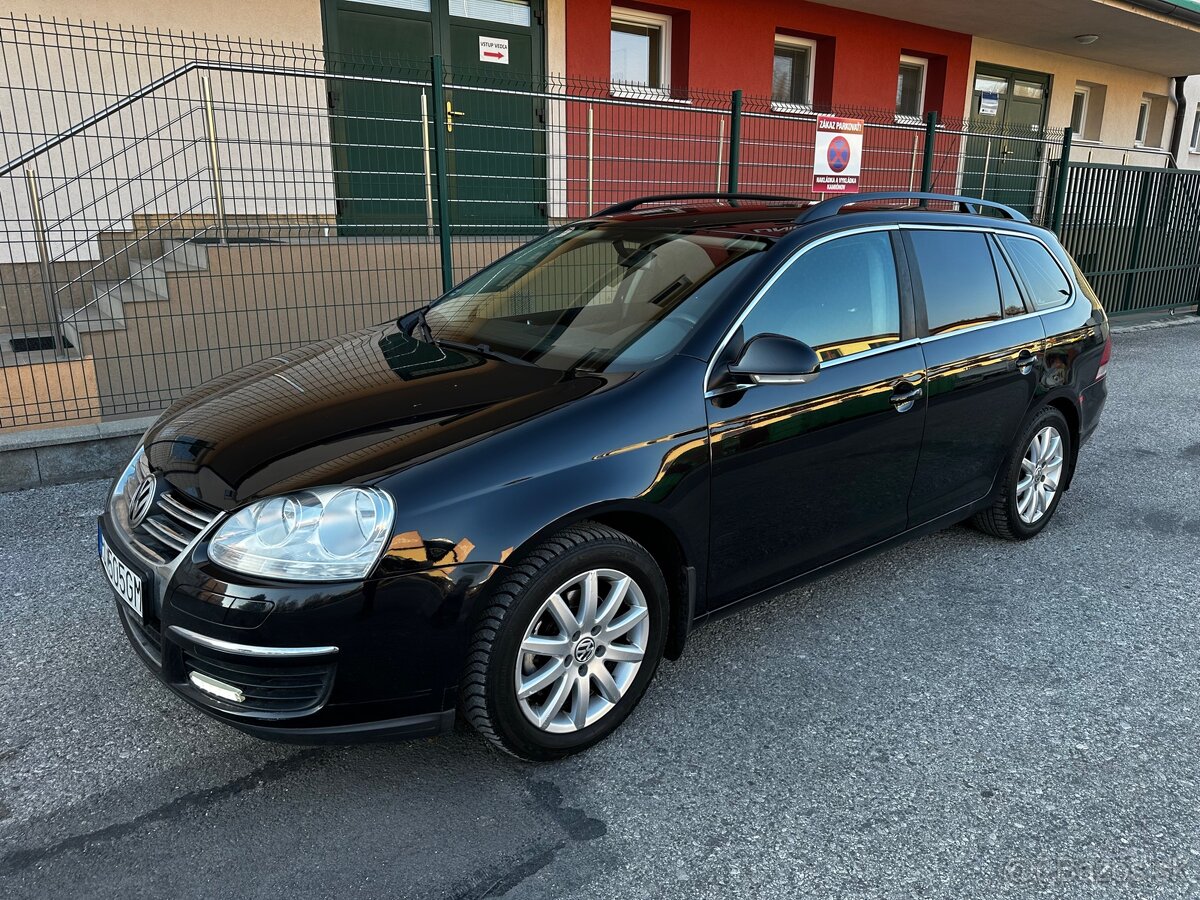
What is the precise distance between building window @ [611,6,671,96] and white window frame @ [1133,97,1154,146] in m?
13.0

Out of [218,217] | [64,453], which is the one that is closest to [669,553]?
[64,453]

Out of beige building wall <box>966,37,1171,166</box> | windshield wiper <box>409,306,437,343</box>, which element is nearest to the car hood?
windshield wiper <box>409,306,437,343</box>

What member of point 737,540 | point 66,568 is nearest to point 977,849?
point 737,540

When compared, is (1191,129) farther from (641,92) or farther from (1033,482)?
(1033,482)

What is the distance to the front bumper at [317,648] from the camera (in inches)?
81.1

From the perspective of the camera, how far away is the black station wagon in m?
2.12

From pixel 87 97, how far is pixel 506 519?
267 inches

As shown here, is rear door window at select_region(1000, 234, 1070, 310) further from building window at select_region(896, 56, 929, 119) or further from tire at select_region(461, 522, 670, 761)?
building window at select_region(896, 56, 929, 119)

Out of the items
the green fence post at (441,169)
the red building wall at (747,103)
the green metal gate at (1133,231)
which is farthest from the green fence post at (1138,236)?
the green fence post at (441,169)

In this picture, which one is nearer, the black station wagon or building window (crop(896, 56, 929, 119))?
the black station wagon

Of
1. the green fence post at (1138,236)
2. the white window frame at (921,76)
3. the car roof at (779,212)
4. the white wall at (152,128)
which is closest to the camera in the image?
the car roof at (779,212)

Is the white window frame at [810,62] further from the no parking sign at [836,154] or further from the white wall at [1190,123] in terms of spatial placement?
the white wall at [1190,123]

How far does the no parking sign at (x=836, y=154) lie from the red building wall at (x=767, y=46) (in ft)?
11.4

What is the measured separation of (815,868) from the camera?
2098 mm
